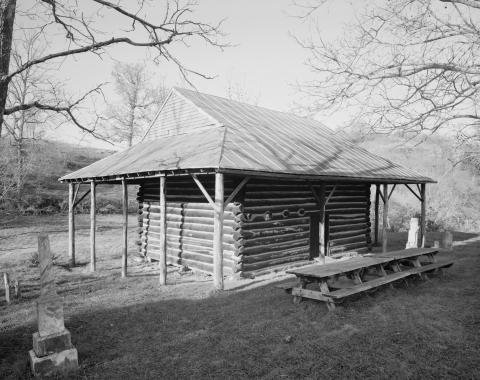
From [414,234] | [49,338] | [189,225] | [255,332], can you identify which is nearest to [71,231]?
[189,225]

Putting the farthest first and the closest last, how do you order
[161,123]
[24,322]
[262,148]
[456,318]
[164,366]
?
[161,123]
[262,148]
[24,322]
[456,318]
[164,366]

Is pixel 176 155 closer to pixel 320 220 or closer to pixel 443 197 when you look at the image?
pixel 320 220

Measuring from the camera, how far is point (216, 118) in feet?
42.5

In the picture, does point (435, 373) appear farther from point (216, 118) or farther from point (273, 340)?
point (216, 118)

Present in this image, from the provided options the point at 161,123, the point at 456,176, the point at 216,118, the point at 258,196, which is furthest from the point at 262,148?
the point at 456,176

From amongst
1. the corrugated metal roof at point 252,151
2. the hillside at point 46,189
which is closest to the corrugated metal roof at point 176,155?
the corrugated metal roof at point 252,151

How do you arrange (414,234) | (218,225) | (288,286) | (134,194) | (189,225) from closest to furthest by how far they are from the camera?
(288,286)
(218,225)
(189,225)
(414,234)
(134,194)

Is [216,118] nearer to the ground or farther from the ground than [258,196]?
farther from the ground

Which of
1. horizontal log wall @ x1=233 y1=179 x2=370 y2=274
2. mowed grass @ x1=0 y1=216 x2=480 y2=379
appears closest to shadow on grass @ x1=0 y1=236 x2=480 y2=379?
mowed grass @ x1=0 y1=216 x2=480 y2=379

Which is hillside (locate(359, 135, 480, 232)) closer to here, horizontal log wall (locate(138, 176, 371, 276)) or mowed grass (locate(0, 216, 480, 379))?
horizontal log wall (locate(138, 176, 371, 276))

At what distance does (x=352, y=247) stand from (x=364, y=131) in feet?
25.7

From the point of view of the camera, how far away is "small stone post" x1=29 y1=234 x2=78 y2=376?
16.5 feet

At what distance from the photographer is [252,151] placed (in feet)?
35.1

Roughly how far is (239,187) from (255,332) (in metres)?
4.04
